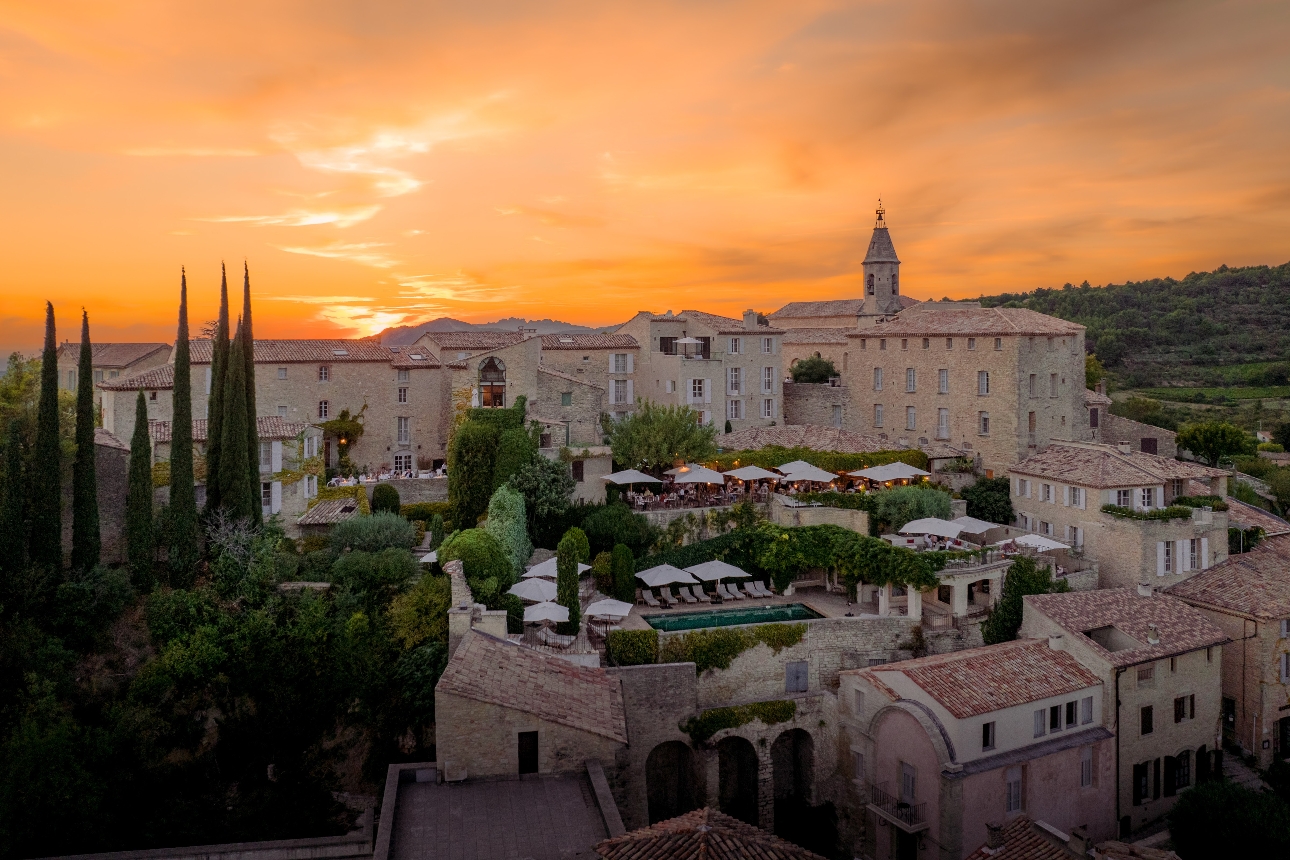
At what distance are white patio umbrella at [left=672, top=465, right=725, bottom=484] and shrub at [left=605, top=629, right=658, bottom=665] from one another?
425 inches

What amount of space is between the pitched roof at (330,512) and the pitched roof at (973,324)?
27745 millimetres

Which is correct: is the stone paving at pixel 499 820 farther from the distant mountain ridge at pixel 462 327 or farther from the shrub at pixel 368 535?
the distant mountain ridge at pixel 462 327

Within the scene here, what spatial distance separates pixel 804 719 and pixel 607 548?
9390mm

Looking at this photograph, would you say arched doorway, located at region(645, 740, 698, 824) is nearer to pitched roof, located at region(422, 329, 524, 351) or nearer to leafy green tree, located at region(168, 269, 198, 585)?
leafy green tree, located at region(168, 269, 198, 585)

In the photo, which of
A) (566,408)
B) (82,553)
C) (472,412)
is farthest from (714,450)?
(82,553)

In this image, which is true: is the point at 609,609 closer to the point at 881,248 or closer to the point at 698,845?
the point at 698,845

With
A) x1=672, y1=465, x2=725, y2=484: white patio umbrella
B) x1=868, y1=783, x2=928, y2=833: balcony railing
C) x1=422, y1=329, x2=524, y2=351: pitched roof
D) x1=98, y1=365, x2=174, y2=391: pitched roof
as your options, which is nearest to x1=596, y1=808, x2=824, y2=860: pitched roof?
x1=868, y1=783, x2=928, y2=833: balcony railing

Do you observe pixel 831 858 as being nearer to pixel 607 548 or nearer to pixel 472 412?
pixel 607 548

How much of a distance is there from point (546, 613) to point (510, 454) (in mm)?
9746

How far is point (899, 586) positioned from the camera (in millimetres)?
33125

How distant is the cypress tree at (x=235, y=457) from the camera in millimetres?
29484

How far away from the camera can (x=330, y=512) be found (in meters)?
34.5

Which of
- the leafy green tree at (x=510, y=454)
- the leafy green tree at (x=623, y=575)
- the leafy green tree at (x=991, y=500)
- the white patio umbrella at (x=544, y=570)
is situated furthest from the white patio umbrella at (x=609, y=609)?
the leafy green tree at (x=991, y=500)

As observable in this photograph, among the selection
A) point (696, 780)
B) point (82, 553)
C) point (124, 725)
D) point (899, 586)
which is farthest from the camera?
point (899, 586)
